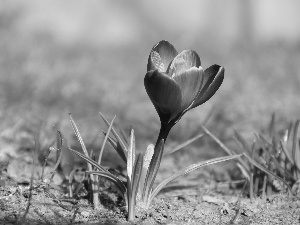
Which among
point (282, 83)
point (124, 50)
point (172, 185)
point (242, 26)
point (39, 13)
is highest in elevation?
point (242, 26)

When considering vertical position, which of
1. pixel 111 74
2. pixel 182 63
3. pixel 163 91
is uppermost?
pixel 111 74

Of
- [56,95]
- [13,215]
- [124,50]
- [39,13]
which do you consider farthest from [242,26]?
[13,215]

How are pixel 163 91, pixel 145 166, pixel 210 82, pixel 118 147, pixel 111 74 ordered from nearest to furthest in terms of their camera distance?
pixel 163 91 < pixel 210 82 < pixel 145 166 < pixel 118 147 < pixel 111 74

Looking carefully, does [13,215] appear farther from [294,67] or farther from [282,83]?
[294,67]

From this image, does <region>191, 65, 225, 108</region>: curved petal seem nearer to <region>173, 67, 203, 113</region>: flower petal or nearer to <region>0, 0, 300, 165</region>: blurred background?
<region>173, 67, 203, 113</region>: flower petal

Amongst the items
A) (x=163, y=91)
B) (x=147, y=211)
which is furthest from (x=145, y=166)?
(x=163, y=91)

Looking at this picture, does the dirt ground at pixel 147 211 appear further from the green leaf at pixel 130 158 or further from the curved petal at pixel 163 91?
the curved petal at pixel 163 91

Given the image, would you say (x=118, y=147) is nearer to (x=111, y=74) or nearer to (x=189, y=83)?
(x=189, y=83)
